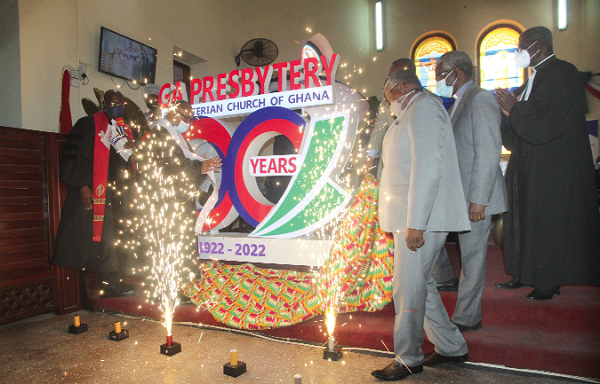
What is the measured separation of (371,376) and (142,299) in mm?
2203

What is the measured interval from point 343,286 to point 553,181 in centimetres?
147

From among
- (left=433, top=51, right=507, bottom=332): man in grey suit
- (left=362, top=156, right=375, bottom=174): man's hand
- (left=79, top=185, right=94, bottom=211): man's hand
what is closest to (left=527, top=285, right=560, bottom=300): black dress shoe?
(left=433, top=51, right=507, bottom=332): man in grey suit

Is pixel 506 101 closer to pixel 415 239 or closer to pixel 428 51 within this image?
pixel 415 239

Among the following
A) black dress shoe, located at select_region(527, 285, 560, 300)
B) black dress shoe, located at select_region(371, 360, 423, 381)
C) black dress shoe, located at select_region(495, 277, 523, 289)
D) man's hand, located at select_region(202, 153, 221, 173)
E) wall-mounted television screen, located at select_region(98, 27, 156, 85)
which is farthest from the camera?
wall-mounted television screen, located at select_region(98, 27, 156, 85)

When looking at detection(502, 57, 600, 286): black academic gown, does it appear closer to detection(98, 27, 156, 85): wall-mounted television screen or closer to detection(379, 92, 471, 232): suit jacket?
detection(379, 92, 471, 232): suit jacket

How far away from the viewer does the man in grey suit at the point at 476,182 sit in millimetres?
2121

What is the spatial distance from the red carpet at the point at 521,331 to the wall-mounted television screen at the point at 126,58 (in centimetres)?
537

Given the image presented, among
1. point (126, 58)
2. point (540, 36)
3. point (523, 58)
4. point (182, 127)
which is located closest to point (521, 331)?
point (523, 58)

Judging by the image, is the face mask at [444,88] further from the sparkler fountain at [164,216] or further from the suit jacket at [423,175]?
the sparkler fountain at [164,216]

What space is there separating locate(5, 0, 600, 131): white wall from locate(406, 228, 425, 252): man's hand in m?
5.32

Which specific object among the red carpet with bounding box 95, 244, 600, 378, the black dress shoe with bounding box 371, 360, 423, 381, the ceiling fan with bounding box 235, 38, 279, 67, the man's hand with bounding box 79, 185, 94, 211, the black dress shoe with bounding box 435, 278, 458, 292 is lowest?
the black dress shoe with bounding box 371, 360, 423, 381

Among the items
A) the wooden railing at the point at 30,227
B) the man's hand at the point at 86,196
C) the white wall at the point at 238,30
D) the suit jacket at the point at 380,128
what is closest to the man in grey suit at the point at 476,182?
the suit jacket at the point at 380,128

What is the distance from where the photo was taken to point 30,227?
3279mm

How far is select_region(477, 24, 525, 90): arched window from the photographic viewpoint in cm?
920
